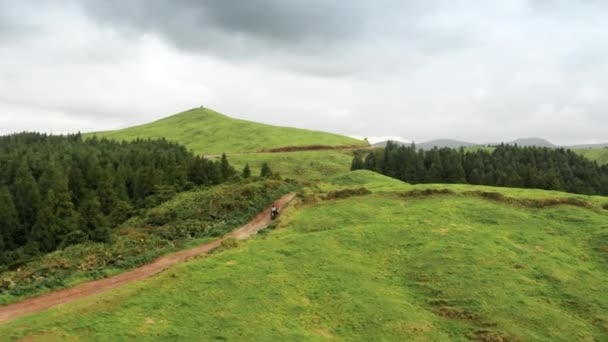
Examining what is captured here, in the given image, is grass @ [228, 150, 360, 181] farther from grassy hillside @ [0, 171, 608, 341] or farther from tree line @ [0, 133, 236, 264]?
grassy hillside @ [0, 171, 608, 341]

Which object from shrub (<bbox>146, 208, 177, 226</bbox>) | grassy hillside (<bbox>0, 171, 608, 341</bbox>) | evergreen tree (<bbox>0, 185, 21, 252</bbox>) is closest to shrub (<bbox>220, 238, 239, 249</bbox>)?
grassy hillside (<bbox>0, 171, 608, 341</bbox>)

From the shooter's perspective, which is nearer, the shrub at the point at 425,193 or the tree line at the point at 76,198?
the shrub at the point at 425,193

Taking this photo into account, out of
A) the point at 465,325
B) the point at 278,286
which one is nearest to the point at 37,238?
the point at 278,286

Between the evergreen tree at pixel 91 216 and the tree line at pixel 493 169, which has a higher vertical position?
the tree line at pixel 493 169

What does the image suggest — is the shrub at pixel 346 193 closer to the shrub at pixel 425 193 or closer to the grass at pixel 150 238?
the shrub at pixel 425 193

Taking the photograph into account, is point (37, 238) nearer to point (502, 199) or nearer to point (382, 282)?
point (382, 282)

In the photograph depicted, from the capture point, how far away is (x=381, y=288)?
25.5m

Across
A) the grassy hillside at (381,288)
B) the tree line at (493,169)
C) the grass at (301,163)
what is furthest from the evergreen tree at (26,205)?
the tree line at (493,169)

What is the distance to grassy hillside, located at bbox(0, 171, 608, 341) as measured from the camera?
66.8 ft

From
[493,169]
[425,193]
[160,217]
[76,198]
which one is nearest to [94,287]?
[160,217]

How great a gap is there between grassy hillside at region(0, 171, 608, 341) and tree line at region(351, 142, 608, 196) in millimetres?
67048

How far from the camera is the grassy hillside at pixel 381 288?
802 inches

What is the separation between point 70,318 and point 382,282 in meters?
16.8

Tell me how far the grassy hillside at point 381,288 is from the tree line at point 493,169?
6705cm
